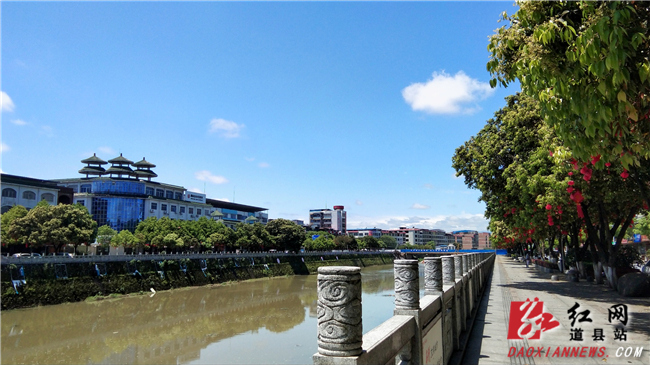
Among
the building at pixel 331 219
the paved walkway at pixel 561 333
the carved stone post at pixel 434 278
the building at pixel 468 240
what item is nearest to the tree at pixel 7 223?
the paved walkway at pixel 561 333

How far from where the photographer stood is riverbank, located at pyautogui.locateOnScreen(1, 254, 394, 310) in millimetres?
29031

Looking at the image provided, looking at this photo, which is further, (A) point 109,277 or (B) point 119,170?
(B) point 119,170

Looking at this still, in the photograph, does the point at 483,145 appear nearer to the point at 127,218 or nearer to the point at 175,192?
the point at 127,218

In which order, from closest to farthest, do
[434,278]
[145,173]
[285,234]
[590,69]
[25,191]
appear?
[590,69]
[434,278]
[25,191]
[285,234]
[145,173]

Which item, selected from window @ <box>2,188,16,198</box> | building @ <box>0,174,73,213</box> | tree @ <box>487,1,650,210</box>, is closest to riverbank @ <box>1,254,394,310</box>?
building @ <box>0,174,73,213</box>

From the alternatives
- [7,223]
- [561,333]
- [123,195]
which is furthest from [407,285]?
[123,195]

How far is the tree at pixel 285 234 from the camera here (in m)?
64.4

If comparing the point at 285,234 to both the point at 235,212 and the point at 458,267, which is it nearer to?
the point at 235,212

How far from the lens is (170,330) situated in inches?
966

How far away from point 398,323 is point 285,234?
61.4 meters

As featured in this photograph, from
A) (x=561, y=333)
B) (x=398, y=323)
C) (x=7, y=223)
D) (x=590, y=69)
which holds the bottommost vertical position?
(x=561, y=333)

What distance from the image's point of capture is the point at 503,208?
20203mm

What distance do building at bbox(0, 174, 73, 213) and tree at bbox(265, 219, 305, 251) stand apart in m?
29.3

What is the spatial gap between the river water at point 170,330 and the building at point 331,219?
355 feet
